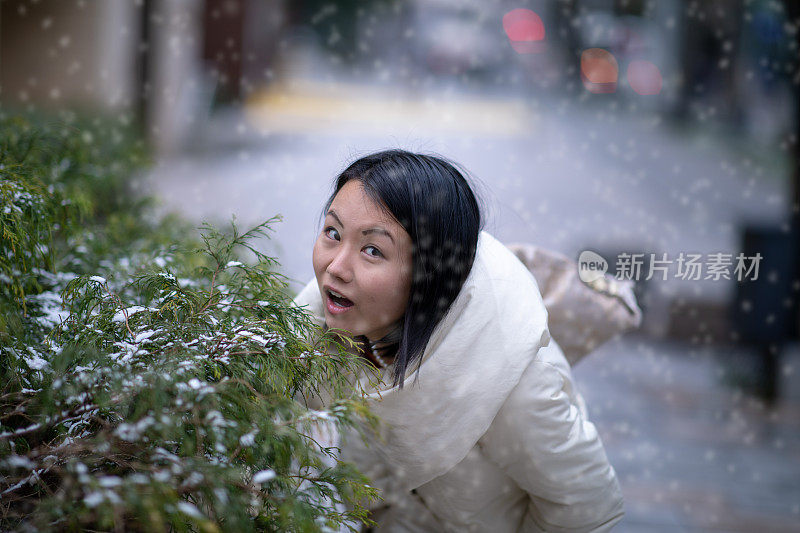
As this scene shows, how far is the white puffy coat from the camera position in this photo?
176 cm

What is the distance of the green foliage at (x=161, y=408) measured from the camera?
1.18 m

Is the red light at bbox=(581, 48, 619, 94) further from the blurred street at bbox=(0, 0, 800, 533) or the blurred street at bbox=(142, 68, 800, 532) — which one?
the blurred street at bbox=(142, 68, 800, 532)

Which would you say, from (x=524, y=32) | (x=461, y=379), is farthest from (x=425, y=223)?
(x=524, y=32)

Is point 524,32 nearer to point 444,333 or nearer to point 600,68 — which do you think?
point 600,68

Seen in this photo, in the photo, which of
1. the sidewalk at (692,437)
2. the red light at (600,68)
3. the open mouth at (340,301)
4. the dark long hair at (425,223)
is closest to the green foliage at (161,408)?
the open mouth at (340,301)

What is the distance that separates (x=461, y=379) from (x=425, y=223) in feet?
1.21

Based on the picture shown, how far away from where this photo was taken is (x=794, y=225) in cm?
511

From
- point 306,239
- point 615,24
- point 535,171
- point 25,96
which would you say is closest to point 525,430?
point 306,239

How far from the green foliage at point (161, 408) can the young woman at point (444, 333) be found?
16cm

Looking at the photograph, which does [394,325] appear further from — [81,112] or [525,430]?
[81,112]

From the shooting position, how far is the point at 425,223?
68.7 inches

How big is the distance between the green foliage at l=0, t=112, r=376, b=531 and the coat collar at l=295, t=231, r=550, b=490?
0.70 ft
